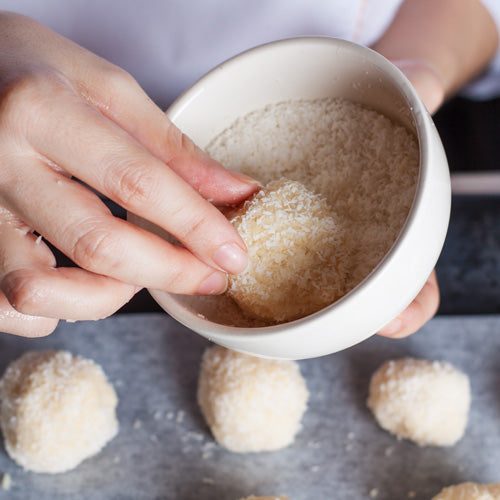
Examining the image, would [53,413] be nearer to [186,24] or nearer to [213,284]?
[213,284]

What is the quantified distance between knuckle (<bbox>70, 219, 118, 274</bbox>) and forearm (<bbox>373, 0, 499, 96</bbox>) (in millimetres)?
694

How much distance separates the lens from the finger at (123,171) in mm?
487

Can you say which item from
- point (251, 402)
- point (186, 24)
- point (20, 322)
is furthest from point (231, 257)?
point (186, 24)

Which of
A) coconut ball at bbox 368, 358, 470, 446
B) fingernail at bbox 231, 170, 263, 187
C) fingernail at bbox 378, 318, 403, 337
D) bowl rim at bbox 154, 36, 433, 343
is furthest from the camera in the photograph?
coconut ball at bbox 368, 358, 470, 446

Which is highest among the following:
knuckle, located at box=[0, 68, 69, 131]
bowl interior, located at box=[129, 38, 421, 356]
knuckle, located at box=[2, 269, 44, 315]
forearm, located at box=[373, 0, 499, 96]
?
knuckle, located at box=[0, 68, 69, 131]

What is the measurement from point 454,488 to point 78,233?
654 millimetres

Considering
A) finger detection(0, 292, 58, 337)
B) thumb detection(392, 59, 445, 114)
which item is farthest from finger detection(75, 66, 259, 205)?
thumb detection(392, 59, 445, 114)

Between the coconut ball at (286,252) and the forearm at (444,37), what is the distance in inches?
22.6

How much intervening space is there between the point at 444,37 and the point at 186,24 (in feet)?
1.49

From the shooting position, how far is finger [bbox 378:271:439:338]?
0.76m

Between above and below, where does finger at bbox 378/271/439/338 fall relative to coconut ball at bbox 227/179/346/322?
below

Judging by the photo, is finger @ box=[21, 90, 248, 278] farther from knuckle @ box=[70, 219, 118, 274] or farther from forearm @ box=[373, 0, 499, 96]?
forearm @ box=[373, 0, 499, 96]

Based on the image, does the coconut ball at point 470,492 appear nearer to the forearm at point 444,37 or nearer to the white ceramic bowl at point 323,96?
the white ceramic bowl at point 323,96

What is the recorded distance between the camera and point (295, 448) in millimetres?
Answer: 941
